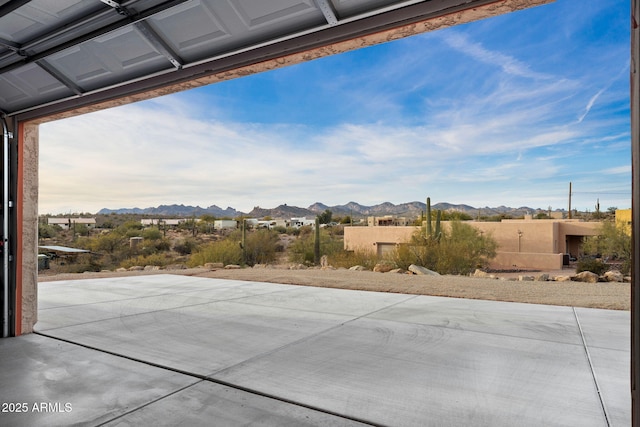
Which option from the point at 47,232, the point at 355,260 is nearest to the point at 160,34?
the point at 355,260

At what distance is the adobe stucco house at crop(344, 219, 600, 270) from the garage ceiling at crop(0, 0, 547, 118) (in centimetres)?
2547

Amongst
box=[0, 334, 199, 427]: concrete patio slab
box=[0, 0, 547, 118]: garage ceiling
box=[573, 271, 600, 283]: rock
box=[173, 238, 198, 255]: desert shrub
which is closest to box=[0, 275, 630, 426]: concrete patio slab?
box=[0, 334, 199, 427]: concrete patio slab

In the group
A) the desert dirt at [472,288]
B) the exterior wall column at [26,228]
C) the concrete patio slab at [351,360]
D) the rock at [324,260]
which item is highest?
the exterior wall column at [26,228]

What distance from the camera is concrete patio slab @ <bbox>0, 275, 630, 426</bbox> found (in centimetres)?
375

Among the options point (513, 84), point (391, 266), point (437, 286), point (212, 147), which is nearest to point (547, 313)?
point (437, 286)

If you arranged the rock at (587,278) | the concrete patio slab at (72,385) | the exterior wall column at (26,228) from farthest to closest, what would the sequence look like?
1. the rock at (587,278)
2. the exterior wall column at (26,228)
3. the concrete patio slab at (72,385)

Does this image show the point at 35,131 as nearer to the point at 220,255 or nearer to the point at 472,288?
the point at 472,288

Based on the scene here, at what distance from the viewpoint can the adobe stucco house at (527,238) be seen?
102 ft

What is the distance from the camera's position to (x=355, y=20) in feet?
12.9

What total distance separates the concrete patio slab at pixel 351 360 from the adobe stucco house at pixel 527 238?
72.8ft

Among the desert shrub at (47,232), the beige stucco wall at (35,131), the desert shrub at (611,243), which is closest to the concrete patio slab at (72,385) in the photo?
the beige stucco wall at (35,131)

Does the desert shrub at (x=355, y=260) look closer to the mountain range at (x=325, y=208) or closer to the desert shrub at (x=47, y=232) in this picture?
the desert shrub at (x=47, y=232)

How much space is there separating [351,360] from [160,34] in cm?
415

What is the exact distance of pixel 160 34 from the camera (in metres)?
4.55
